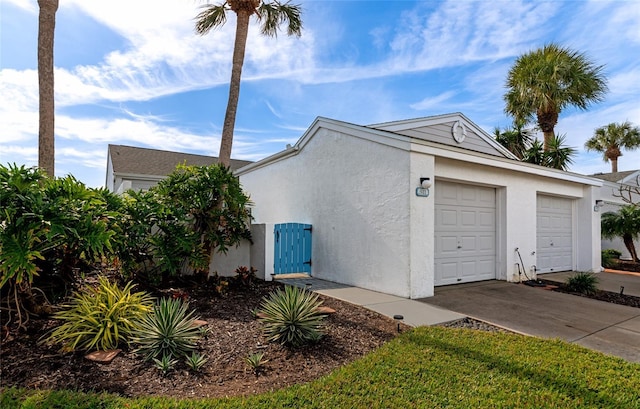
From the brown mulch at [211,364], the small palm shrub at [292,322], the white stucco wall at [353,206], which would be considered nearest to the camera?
the brown mulch at [211,364]

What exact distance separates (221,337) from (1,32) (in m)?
6.20

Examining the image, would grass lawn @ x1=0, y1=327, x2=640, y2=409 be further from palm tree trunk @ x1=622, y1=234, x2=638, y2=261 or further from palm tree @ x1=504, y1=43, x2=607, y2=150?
palm tree @ x1=504, y1=43, x2=607, y2=150

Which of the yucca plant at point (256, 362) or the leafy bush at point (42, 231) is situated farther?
the leafy bush at point (42, 231)

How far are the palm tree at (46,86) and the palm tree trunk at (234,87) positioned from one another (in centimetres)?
336

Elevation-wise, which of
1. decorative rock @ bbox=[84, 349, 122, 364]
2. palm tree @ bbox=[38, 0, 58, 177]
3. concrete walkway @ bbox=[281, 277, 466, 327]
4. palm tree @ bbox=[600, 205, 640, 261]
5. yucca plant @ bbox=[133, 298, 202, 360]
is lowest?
concrete walkway @ bbox=[281, 277, 466, 327]

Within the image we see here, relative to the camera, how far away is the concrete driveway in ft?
15.4

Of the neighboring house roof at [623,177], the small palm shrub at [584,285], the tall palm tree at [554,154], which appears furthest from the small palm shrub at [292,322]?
the neighboring house roof at [623,177]

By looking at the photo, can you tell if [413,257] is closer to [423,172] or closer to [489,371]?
[423,172]

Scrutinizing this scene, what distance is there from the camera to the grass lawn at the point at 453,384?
2.90 m

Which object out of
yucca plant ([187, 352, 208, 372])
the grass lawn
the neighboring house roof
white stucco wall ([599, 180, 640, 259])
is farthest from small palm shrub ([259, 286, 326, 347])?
the neighboring house roof

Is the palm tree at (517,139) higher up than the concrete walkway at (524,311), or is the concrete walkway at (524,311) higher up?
the palm tree at (517,139)

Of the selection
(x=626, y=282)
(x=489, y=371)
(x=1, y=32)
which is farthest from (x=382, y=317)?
(x=626, y=282)

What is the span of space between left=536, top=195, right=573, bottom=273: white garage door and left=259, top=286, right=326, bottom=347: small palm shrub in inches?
349

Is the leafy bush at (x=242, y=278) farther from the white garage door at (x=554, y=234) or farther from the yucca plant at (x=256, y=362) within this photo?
the white garage door at (x=554, y=234)
